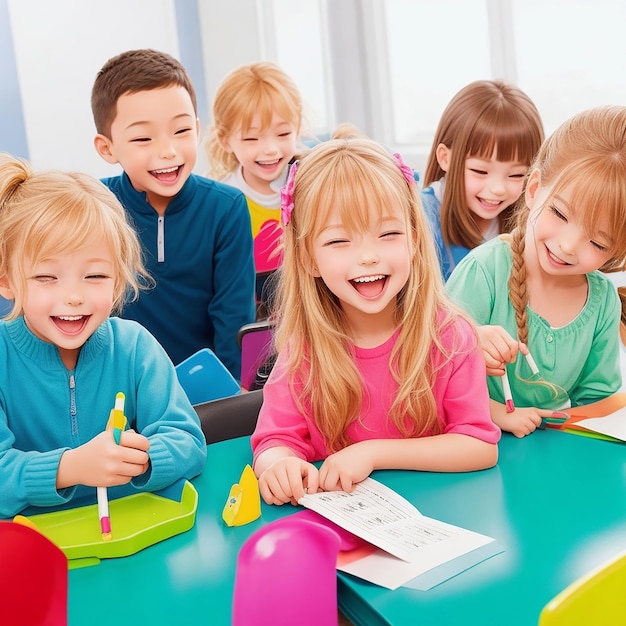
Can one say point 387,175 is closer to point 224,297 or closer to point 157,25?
point 224,297

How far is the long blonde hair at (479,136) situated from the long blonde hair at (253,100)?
663mm

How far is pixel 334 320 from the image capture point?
4.42 feet

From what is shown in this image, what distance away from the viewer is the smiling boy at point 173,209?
6.64 feet

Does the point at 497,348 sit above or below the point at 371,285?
below

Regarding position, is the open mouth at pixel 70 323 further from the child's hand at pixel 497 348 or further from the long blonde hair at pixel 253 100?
the long blonde hair at pixel 253 100

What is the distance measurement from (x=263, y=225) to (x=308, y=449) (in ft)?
5.18

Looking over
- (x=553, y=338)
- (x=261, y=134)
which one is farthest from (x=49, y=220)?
(x=261, y=134)

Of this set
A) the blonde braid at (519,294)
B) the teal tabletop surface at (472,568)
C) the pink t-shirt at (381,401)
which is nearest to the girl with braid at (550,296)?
the blonde braid at (519,294)

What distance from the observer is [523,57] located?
3.22 meters

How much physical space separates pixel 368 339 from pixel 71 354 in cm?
48

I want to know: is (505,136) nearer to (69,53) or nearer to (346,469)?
(346,469)

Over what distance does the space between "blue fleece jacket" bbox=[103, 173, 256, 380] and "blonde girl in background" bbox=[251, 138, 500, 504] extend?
35.0 inches

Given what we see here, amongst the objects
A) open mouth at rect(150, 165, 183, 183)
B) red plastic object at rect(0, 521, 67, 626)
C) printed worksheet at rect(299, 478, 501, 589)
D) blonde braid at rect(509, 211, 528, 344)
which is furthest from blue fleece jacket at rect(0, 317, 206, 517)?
open mouth at rect(150, 165, 183, 183)

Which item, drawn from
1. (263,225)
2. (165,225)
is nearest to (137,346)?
(165,225)
